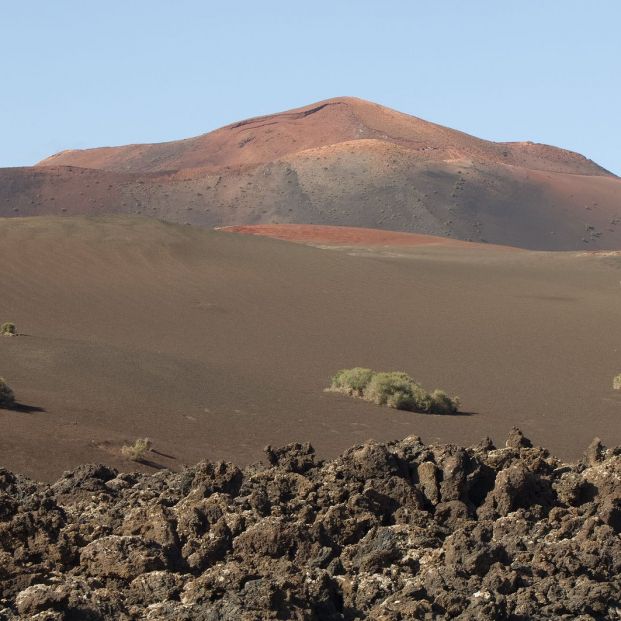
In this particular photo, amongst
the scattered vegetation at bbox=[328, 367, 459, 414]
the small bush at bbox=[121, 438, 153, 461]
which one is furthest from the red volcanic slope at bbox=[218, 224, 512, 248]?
the small bush at bbox=[121, 438, 153, 461]

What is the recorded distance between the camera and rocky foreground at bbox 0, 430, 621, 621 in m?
6.85

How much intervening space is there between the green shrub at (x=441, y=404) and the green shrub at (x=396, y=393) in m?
0.10

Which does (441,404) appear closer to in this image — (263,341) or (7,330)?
(263,341)

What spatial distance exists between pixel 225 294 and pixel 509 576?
30051 mm

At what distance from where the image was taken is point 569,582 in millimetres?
7586

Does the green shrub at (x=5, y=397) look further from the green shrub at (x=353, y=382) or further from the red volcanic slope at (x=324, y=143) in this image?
the red volcanic slope at (x=324, y=143)

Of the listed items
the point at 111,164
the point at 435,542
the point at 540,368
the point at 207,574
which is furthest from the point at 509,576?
the point at 111,164

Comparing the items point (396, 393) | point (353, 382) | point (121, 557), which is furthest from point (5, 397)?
point (121, 557)

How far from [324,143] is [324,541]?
116m

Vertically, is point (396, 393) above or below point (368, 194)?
below

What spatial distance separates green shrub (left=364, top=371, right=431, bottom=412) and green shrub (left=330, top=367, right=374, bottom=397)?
38 cm

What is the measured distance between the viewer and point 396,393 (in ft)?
70.3

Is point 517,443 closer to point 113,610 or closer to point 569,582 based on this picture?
point 569,582

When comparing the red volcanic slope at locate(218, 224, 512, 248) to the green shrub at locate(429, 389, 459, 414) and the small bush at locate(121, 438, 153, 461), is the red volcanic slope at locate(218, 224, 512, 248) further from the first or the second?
the small bush at locate(121, 438, 153, 461)
